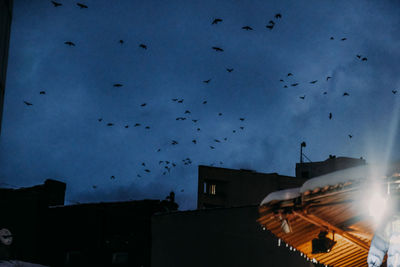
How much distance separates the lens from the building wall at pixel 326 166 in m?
51.8

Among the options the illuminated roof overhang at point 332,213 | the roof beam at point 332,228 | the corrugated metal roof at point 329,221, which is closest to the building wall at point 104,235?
the corrugated metal roof at point 329,221

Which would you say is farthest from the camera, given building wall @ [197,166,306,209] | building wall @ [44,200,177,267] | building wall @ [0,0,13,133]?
building wall @ [197,166,306,209]

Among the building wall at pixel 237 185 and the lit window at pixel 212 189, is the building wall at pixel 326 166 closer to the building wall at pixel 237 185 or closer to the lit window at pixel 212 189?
the building wall at pixel 237 185

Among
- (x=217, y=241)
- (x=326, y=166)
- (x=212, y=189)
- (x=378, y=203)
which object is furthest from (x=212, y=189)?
(x=378, y=203)

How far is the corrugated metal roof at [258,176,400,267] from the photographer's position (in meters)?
6.90

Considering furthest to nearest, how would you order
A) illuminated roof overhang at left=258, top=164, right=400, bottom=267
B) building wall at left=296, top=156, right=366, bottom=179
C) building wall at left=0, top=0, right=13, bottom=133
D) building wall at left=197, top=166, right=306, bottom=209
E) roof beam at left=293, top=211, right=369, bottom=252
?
building wall at left=296, top=156, right=366, bottom=179 < building wall at left=197, top=166, right=306, bottom=209 < building wall at left=0, top=0, right=13, bottom=133 < roof beam at left=293, top=211, right=369, bottom=252 < illuminated roof overhang at left=258, top=164, right=400, bottom=267

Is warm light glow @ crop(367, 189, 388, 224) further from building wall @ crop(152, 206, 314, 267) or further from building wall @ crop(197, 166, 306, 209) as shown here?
building wall @ crop(197, 166, 306, 209)

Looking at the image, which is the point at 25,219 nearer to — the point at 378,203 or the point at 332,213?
the point at 332,213

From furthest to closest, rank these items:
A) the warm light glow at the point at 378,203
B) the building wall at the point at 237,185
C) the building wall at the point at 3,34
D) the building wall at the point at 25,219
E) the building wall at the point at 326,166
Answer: the building wall at the point at 326,166 < the building wall at the point at 237,185 < the building wall at the point at 25,219 < the building wall at the point at 3,34 < the warm light glow at the point at 378,203

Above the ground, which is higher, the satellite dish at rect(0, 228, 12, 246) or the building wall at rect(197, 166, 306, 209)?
the building wall at rect(197, 166, 306, 209)

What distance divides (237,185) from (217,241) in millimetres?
29877

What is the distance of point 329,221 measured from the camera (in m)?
8.47

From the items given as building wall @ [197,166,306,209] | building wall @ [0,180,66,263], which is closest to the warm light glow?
building wall @ [0,180,66,263]

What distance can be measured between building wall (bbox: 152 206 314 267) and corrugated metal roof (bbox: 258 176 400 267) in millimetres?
7093
